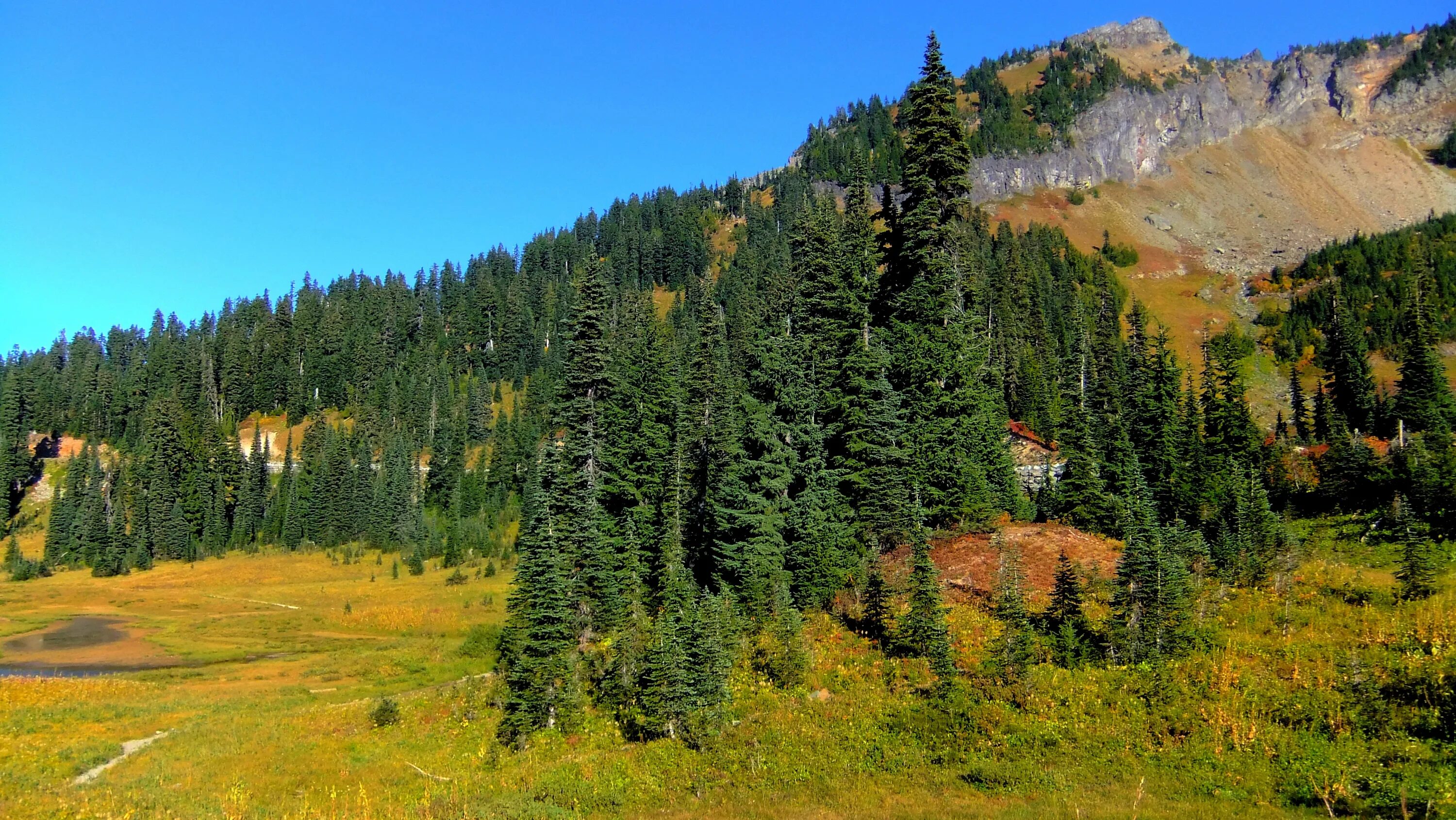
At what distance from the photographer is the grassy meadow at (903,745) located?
15.0m

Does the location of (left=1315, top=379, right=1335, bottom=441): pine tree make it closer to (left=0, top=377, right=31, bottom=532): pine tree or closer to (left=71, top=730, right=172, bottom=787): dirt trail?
(left=71, top=730, right=172, bottom=787): dirt trail

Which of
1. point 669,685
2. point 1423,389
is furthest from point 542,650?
point 1423,389

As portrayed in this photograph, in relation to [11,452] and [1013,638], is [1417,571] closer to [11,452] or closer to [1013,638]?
[1013,638]

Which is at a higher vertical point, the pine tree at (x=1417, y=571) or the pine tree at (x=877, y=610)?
the pine tree at (x=1417, y=571)

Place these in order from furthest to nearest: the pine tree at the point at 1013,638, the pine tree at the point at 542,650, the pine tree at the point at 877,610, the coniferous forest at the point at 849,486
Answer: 1. the pine tree at the point at 877,610
2. the pine tree at the point at 542,650
3. the coniferous forest at the point at 849,486
4. the pine tree at the point at 1013,638

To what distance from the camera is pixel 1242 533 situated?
87.8ft

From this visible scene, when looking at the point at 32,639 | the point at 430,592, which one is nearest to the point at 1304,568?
the point at 430,592

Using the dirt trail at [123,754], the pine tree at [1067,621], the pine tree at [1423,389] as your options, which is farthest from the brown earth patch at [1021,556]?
the pine tree at [1423,389]

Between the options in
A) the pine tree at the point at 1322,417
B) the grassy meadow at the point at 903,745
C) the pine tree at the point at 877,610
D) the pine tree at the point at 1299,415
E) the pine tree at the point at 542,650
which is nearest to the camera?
the grassy meadow at the point at 903,745

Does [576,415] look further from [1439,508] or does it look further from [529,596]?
[1439,508]

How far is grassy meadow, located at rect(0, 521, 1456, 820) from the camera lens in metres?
15.0

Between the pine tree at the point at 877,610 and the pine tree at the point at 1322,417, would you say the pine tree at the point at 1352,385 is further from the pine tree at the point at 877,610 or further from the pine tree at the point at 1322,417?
the pine tree at the point at 877,610

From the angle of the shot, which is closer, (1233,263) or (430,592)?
(430,592)

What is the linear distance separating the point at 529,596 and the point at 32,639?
183 feet
